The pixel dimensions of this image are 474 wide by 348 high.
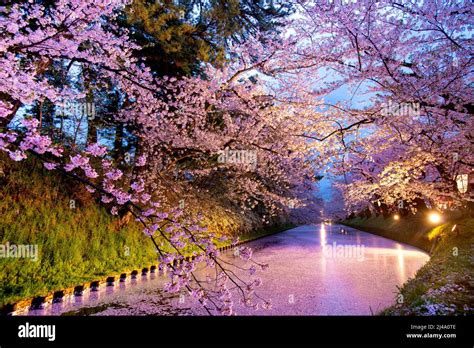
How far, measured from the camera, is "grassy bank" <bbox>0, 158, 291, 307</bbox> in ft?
21.5

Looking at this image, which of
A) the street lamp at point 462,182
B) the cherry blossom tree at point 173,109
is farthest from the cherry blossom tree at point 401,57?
the street lamp at point 462,182

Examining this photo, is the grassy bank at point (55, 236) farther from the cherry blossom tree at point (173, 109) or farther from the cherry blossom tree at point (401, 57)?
the cherry blossom tree at point (401, 57)

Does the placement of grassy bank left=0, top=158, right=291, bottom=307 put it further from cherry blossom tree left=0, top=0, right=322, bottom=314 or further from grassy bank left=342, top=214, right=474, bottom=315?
grassy bank left=342, top=214, right=474, bottom=315

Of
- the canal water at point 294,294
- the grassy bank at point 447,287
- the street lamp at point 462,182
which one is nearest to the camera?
the grassy bank at point 447,287

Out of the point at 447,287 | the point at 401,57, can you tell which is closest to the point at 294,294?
the point at 447,287

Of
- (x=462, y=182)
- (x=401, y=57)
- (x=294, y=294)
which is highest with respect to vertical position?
(x=401, y=57)

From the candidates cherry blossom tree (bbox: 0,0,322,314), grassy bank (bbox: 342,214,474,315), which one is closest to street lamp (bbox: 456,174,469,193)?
grassy bank (bbox: 342,214,474,315)

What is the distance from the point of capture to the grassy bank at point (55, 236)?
6.56m

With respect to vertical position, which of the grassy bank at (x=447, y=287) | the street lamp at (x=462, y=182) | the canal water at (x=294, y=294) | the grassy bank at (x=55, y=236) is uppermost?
the street lamp at (x=462, y=182)

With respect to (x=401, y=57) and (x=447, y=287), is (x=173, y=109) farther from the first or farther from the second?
Answer: (x=447, y=287)

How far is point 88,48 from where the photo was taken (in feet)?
24.8

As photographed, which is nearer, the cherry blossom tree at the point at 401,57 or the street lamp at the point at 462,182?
the cherry blossom tree at the point at 401,57

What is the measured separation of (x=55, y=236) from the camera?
7.82 meters
